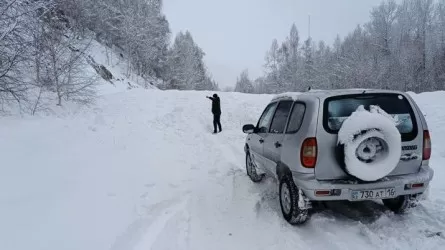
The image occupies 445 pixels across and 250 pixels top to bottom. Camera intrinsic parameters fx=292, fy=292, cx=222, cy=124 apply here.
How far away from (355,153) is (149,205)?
322cm

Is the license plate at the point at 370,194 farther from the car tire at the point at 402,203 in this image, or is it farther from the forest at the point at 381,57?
the forest at the point at 381,57

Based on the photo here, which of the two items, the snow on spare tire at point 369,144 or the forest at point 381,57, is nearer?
the snow on spare tire at point 369,144

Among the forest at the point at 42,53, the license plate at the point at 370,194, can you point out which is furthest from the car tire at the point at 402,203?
the forest at the point at 42,53

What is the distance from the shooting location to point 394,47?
43.4 m

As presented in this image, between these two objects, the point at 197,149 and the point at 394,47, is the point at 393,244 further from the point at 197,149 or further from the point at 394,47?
the point at 394,47

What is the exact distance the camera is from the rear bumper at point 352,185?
3.60 m

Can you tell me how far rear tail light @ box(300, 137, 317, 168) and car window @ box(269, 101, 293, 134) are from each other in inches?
37.3

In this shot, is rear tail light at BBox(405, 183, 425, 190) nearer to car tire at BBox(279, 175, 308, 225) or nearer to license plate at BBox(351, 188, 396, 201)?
license plate at BBox(351, 188, 396, 201)

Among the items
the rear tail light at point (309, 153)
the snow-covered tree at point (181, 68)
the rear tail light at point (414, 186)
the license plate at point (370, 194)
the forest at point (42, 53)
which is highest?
the snow-covered tree at point (181, 68)

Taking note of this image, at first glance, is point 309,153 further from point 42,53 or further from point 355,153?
point 42,53

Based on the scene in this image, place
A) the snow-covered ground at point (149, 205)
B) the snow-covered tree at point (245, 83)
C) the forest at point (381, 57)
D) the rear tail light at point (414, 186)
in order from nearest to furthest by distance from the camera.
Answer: the snow-covered ground at point (149, 205) → the rear tail light at point (414, 186) → the forest at point (381, 57) → the snow-covered tree at point (245, 83)

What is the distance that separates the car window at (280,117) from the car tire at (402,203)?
6.24 feet

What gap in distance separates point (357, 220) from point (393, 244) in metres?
0.73

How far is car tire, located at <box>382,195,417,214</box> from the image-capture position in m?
4.03
